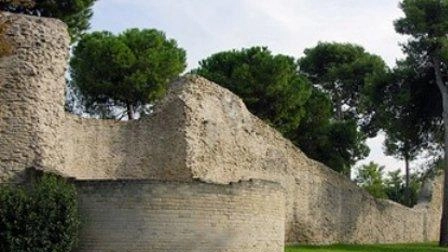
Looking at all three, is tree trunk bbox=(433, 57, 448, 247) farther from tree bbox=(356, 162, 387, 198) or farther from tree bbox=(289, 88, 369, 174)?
tree bbox=(356, 162, 387, 198)

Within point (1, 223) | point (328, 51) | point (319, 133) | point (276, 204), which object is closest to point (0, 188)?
point (1, 223)

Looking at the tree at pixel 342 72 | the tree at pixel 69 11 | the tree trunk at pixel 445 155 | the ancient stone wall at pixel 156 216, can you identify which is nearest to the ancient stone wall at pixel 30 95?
the ancient stone wall at pixel 156 216

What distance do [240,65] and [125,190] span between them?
73.0 feet

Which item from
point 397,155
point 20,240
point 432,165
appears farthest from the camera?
point 397,155

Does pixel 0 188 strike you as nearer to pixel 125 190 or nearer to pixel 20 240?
pixel 20 240

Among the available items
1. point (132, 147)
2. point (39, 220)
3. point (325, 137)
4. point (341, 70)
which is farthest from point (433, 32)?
point (341, 70)

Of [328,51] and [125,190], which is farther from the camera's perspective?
[328,51]

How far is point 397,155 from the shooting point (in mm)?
39875

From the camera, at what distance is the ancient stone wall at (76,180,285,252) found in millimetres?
15086

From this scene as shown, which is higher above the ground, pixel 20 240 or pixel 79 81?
pixel 79 81

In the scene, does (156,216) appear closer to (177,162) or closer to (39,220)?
(39,220)

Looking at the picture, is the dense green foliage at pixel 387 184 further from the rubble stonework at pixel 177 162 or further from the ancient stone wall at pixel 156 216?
the ancient stone wall at pixel 156 216

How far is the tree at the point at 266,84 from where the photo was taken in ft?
118

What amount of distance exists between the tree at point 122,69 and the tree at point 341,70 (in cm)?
1867
